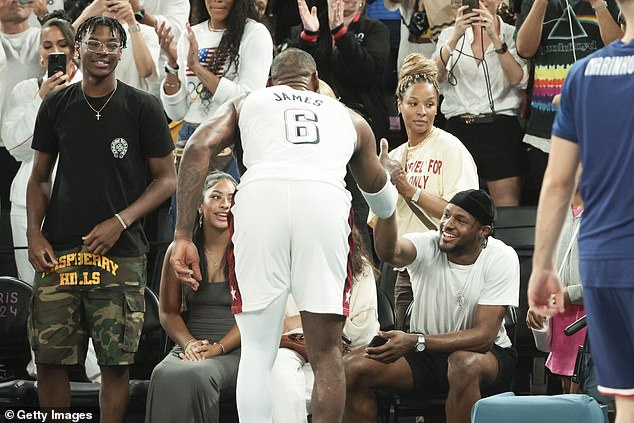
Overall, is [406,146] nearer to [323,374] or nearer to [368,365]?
[368,365]

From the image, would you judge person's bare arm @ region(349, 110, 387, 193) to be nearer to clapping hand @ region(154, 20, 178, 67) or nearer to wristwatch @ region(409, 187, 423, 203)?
wristwatch @ region(409, 187, 423, 203)

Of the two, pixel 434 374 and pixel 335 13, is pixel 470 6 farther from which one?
pixel 434 374

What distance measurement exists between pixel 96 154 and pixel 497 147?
2.83 meters

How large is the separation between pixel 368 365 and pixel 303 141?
154 cm

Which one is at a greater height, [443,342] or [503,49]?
[503,49]

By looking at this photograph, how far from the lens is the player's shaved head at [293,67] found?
16.7 feet

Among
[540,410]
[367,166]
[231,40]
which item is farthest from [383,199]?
[231,40]

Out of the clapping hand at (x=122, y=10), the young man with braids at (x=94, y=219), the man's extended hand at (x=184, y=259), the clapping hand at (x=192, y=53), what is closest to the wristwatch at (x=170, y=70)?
the clapping hand at (x=192, y=53)

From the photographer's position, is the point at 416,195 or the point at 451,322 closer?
the point at 451,322

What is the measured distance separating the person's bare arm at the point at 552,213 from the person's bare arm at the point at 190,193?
1665mm

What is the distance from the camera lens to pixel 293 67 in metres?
5.10

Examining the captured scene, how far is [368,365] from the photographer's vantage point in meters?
5.84

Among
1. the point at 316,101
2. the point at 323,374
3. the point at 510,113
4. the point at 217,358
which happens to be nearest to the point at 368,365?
the point at 217,358

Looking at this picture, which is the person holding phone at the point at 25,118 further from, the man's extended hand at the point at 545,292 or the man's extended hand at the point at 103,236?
the man's extended hand at the point at 545,292
